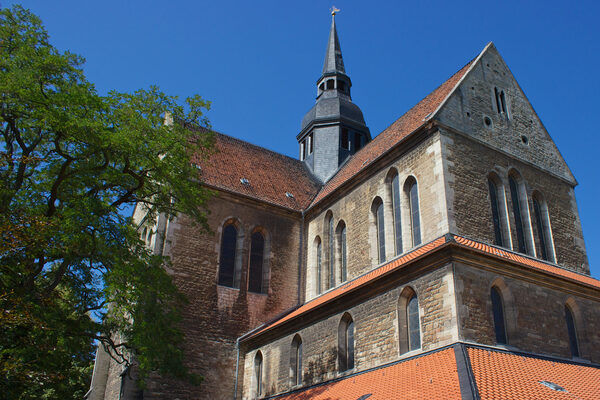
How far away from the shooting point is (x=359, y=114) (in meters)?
27.7

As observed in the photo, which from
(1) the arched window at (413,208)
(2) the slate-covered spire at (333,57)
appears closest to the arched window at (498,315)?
(1) the arched window at (413,208)

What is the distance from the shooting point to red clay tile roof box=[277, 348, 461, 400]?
1002 centimetres

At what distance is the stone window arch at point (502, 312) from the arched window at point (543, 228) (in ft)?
14.3

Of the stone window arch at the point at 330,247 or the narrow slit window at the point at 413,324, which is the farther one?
the stone window arch at the point at 330,247

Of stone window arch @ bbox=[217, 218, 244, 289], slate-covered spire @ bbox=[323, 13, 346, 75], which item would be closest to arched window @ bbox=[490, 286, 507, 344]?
stone window arch @ bbox=[217, 218, 244, 289]

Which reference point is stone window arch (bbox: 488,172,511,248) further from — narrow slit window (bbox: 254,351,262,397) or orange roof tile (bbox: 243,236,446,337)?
narrow slit window (bbox: 254,351,262,397)

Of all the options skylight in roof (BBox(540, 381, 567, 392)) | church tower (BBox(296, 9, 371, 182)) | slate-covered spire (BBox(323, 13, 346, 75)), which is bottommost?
skylight in roof (BBox(540, 381, 567, 392))

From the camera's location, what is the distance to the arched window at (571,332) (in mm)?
13375

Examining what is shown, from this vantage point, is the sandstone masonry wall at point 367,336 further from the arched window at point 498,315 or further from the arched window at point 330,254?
the arched window at point 330,254

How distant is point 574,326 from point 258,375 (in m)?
9.59

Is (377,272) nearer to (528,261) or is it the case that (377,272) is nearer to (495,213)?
Result: (495,213)

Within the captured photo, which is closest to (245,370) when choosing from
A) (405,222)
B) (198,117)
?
(405,222)

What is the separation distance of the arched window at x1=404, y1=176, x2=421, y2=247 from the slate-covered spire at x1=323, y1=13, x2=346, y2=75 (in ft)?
48.7

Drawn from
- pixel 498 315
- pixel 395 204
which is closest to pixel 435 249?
pixel 498 315
